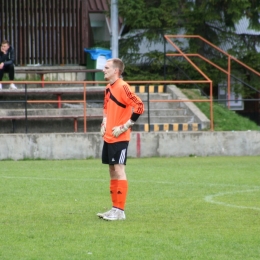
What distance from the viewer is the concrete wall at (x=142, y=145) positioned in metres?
21.0

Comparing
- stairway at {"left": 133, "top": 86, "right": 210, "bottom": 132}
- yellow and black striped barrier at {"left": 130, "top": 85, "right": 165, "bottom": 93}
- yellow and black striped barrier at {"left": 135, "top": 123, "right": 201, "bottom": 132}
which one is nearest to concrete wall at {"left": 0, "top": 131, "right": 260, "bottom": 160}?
stairway at {"left": 133, "top": 86, "right": 210, "bottom": 132}

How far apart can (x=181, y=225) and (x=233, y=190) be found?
13.4ft

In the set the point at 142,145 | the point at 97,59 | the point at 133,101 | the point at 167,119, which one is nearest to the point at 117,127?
the point at 133,101

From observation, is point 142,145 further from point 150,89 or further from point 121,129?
point 121,129

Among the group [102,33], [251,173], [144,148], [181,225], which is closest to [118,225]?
[181,225]

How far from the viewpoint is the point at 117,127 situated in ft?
34.2

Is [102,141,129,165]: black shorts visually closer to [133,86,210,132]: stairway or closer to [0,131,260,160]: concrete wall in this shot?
[0,131,260,160]: concrete wall

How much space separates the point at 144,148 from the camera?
21.5 metres

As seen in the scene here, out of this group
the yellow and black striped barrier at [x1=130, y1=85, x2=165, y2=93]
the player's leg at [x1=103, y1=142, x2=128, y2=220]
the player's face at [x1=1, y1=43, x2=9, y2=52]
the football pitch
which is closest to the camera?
the football pitch

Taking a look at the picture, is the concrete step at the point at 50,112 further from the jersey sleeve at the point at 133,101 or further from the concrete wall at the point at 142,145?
the jersey sleeve at the point at 133,101

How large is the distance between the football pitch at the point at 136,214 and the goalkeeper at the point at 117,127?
35cm

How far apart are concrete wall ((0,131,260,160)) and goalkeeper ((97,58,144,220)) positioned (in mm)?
10558

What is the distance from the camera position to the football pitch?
27.1 feet

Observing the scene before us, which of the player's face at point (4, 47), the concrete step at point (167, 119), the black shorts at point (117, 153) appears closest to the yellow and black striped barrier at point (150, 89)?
the concrete step at point (167, 119)
